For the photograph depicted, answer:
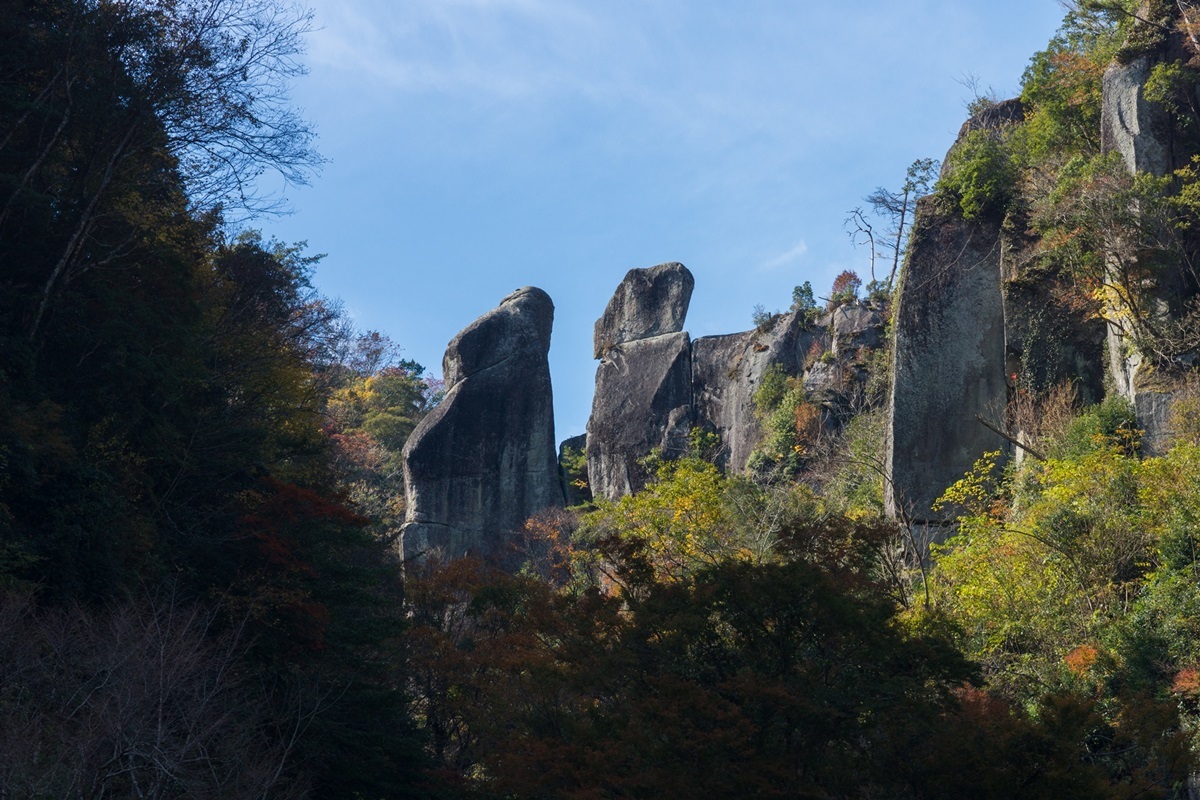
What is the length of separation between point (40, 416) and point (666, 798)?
877cm

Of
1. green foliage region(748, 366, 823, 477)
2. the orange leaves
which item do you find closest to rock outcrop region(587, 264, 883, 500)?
green foliage region(748, 366, 823, 477)

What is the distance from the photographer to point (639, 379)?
132 feet

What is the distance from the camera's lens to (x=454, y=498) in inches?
1532

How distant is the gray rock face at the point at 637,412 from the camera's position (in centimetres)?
3884

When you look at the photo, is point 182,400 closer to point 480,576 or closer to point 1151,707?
point 480,576

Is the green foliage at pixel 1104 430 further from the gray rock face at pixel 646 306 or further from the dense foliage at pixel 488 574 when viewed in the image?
the gray rock face at pixel 646 306

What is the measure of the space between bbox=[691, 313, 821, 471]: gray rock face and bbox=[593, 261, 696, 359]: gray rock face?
1580 mm

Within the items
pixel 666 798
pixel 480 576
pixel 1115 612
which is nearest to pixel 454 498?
pixel 480 576

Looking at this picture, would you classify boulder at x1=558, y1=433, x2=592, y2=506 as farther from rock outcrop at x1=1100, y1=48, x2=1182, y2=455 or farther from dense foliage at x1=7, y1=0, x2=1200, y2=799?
rock outcrop at x1=1100, y1=48, x2=1182, y2=455

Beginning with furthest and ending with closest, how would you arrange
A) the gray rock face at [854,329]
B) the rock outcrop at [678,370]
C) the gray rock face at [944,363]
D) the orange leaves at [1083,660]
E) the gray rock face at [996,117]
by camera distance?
1. the rock outcrop at [678,370]
2. the gray rock face at [854,329]
3. the gray rock face at [996,117]
4. the gray rock face at [944,363]
5. the orange leaves at [1083,660]

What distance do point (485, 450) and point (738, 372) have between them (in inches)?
331

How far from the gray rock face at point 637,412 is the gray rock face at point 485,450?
161 centimetres

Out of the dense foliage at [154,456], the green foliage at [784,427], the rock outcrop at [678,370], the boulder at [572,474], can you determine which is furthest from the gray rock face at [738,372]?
the dense foliage at [154,456]

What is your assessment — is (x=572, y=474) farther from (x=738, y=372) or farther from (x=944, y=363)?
(x=944, y=363)
